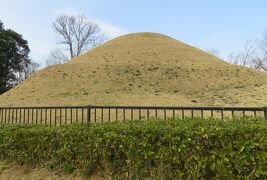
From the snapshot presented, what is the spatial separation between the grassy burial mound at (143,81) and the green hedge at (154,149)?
29.8 feet

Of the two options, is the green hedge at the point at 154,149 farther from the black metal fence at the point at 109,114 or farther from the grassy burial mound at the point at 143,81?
the grassy burial mound at the point at 143,81

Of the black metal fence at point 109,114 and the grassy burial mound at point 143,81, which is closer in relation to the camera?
the black metal fence at point 109,114

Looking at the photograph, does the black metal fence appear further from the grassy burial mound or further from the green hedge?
the grassy burial mound

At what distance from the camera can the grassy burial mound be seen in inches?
547

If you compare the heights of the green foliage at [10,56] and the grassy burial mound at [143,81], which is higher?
the green foliage at [10,56]

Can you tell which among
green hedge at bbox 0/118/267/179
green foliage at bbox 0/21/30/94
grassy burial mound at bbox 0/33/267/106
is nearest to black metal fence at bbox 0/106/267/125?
green hedge at bbox 0/118/267/179

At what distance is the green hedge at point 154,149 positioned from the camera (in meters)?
2.35

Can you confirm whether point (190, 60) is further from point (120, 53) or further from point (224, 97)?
point (224, 97)

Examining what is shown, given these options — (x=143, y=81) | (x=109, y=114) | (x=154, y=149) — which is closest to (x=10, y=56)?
(x=143, y=81)

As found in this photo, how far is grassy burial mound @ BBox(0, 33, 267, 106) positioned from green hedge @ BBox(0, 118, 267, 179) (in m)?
9.09

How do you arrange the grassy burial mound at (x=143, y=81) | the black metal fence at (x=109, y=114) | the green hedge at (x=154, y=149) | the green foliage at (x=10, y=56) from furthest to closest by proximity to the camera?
the green foliage at (x=10, y=56) → the grassy burial mound at (x=143, y=81) → the black metal fence at (x=109, y=114) → the green hedge at (x=154, y=149)

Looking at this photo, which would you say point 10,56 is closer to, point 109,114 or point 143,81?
point 143,81

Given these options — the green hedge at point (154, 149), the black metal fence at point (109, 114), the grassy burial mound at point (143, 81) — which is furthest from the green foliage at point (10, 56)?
the green hedge at point (154, 149)

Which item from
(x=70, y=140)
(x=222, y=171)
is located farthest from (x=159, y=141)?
(x=70, y=140)
